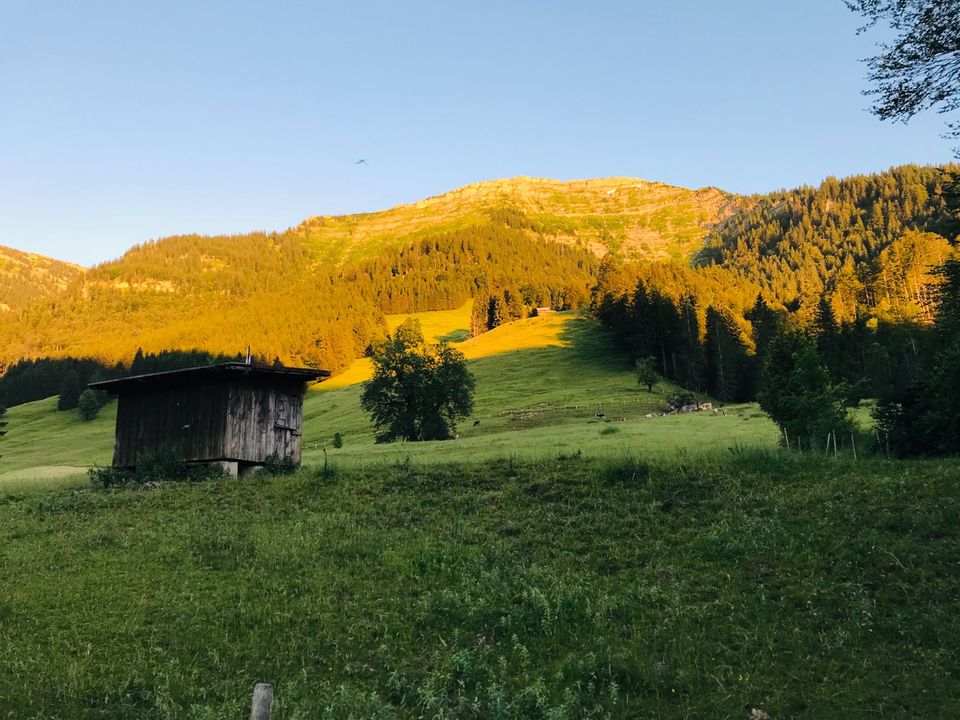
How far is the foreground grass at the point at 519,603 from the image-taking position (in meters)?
11.5

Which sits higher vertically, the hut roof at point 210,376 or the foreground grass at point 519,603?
the hut roof at point 210,376

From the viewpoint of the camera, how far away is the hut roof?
35688 mm

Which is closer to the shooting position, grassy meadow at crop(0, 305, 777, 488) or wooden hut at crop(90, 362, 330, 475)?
wooden hut at crop(90, 362, 330, 475)

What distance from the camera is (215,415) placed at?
119 feet

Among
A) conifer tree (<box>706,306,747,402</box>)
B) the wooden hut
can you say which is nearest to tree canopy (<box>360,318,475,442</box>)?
the wooden hut

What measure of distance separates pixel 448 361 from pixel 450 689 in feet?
162

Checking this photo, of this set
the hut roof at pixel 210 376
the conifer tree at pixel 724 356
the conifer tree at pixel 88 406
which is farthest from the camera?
the conifer tree at pixel 88 406

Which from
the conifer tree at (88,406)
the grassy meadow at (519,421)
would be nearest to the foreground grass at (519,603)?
the grassy meadow at (519,421)

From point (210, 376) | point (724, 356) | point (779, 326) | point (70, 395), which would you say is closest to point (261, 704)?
point (210, 376)

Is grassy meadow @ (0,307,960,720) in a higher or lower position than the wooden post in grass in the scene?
lower

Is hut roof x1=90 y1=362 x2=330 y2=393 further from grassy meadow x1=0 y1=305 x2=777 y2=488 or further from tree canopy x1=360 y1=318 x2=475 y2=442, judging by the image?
tree canopy x1=360 y1=318 x2=475 y2=442

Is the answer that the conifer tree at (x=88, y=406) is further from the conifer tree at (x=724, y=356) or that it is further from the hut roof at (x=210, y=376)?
the conifer tree at (x=724, y=356)

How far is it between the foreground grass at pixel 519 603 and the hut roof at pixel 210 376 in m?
10.9

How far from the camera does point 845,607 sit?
14484 mm
